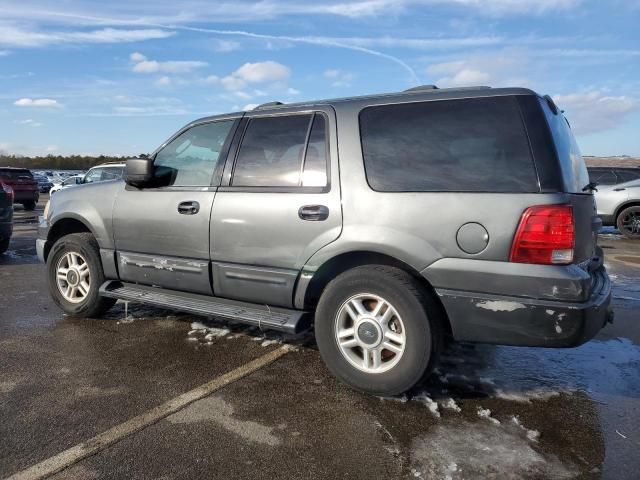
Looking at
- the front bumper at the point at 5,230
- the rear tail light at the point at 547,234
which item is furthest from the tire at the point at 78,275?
the front bumper at the point at 5,230

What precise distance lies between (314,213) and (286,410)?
1.28m

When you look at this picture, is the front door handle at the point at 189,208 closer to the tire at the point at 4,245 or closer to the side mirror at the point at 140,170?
the side mirror at the point at 140,170

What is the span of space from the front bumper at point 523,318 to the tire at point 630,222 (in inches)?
397

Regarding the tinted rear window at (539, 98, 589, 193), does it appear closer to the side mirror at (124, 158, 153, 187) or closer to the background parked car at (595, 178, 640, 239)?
the side mirror at (124, 158, 153, 187)

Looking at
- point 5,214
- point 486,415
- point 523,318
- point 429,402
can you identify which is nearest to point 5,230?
point 5,214

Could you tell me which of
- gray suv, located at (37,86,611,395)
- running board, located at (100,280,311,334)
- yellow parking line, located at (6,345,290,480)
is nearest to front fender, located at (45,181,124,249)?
gray suv, located at (37,86,611,395)

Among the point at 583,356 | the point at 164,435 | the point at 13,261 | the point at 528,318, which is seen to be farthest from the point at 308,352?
the point at 13,261

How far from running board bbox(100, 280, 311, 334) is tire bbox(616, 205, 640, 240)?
10728 millimetres

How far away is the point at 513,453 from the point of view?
105 inches

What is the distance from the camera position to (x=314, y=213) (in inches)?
137

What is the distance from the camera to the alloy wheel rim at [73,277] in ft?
16.2

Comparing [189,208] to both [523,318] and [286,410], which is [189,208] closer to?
[286,410]

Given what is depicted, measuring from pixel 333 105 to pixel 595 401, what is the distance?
2631 millimetres

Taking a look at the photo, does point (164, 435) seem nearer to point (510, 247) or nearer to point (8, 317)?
point (510, 247)
